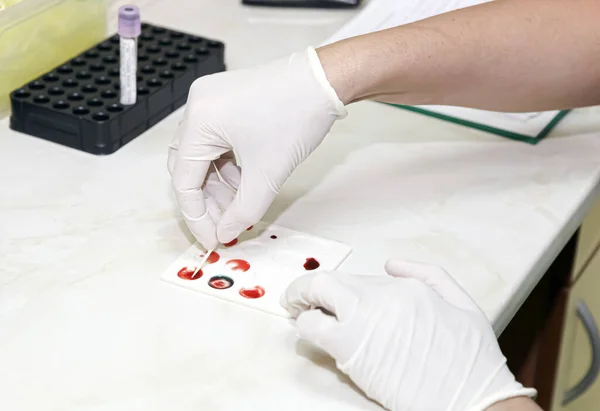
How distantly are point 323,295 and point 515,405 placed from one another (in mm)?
185

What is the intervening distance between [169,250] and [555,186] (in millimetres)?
458

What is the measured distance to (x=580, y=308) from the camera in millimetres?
1236

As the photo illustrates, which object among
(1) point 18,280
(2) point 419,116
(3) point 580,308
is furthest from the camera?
(3) point 580,308

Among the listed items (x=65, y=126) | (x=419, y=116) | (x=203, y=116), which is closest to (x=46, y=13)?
(x=65, y=126)

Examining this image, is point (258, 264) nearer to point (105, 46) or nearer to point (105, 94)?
point (105, 94)

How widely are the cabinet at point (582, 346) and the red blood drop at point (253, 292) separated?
604 mm

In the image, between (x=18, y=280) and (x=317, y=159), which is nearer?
(x=18, y=280)

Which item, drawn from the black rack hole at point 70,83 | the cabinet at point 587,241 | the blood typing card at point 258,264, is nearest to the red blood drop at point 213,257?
the blood typing card at point 258,264

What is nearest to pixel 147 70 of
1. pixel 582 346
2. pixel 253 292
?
pixel 253 292

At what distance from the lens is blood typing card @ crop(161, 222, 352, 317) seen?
799mm

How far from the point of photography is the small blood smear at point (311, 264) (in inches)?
33.0

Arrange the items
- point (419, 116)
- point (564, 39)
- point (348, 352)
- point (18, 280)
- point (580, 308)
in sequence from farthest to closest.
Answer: point (580, 308), point (419, 116), point (564, 39), point (18, 280), point (348, 352)

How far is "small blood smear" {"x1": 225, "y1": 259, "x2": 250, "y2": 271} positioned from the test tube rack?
0.26 metres

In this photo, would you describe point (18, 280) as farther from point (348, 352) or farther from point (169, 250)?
point (348, 352)
